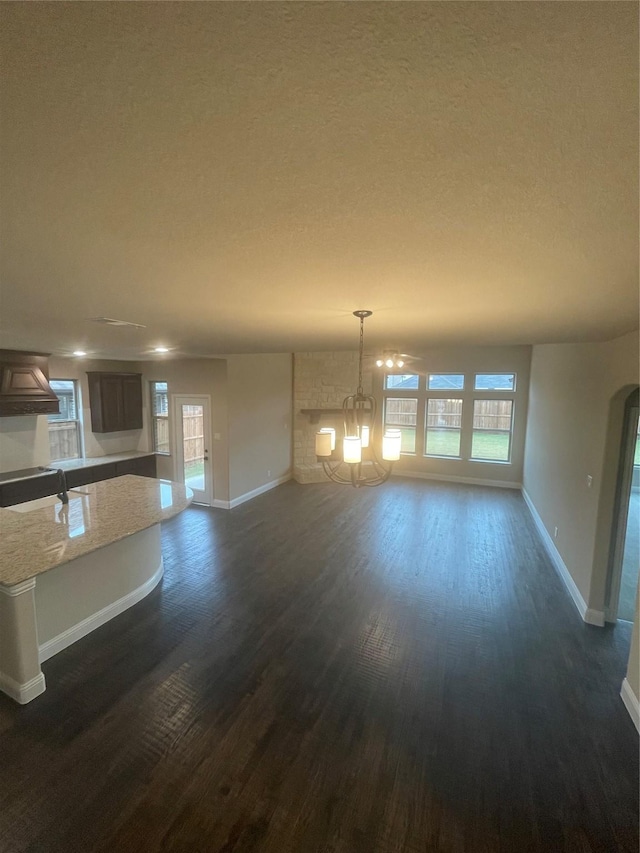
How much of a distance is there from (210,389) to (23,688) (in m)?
4.45

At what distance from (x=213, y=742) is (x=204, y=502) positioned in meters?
4.52

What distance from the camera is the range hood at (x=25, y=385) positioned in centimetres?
492

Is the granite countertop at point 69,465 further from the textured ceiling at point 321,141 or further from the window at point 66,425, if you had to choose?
the textured ceiling at point 321,141

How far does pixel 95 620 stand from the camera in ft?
10.7

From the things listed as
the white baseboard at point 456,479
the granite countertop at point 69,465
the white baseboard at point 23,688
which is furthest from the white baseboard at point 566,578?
the granite countertop at point 69,465

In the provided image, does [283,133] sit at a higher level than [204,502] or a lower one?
higher

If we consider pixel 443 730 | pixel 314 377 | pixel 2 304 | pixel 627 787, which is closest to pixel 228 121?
pixel 2 304

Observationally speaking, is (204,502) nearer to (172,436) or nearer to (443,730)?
(172,436)

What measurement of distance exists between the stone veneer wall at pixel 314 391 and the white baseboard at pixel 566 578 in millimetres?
4095

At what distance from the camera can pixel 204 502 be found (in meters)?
6.55

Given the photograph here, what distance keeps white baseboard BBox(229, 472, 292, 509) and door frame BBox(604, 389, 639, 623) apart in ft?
16.7

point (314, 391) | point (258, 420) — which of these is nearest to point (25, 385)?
point (258, 420)

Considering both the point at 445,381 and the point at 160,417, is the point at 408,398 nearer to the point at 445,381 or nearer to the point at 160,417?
the point at 445,381

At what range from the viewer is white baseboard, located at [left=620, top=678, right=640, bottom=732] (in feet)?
8.01
